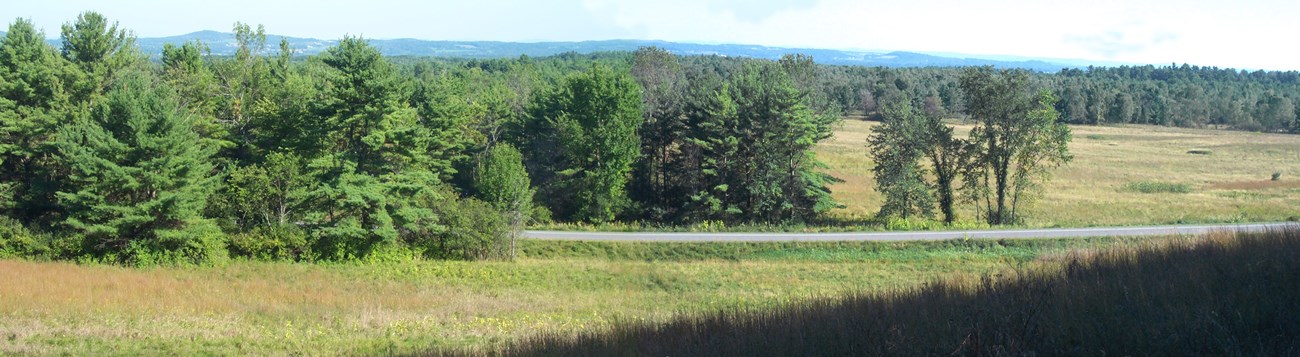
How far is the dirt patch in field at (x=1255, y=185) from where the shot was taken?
59.0 m

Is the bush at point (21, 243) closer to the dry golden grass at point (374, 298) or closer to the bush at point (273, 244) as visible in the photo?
the dry golden grass at point (374, 298)

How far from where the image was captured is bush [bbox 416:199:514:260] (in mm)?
34875

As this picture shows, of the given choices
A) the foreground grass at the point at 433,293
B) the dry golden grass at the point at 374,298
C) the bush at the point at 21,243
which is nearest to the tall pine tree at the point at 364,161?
the foreground grass at the point at 433,293

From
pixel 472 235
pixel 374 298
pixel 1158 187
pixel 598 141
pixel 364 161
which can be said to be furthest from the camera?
pixel 1158 187

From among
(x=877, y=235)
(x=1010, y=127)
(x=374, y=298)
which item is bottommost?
(x=877, y=235)

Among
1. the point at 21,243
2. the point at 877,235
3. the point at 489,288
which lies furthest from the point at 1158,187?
the point at 21,243

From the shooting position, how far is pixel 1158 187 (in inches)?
2386

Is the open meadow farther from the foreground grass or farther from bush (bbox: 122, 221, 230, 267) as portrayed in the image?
bush (bbox: 122, 221, 230, 267)

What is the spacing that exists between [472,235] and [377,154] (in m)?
5.39

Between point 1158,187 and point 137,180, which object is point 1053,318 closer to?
point 137,180

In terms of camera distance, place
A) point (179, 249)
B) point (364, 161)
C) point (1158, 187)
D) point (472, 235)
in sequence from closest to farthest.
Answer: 1. point (179, 249)
2. point (364, 161)
3. point (472, 235)
4. point (1158, 187)

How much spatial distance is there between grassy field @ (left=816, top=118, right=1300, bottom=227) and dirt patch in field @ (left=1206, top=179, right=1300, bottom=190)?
0.06 metres

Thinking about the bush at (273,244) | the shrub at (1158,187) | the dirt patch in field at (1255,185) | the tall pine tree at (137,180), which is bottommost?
the shrub at (1158,187)

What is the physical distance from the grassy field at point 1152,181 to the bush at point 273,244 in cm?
3011
